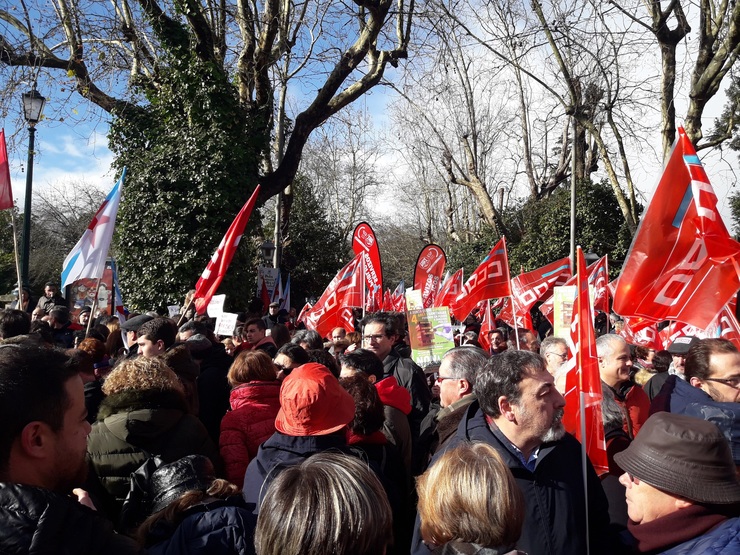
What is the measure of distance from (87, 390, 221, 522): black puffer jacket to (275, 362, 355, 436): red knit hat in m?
0.55

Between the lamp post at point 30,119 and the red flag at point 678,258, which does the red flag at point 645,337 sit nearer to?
the red flag at point 678,258

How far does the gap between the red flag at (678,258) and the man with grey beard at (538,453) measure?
5.50 feet

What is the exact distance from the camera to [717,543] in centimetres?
194

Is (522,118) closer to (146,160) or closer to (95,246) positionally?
(146,160)

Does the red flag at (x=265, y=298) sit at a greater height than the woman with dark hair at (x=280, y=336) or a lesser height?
greater

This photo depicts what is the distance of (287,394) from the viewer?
294cm

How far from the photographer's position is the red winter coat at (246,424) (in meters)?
3.52

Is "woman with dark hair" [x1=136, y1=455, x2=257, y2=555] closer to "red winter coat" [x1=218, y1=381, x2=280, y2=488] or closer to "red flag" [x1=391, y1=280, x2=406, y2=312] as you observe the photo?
"red winter coat" [x1=218, y1=381, x2=280, y2=488]

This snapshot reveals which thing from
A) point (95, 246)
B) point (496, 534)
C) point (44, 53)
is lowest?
point (496, 534)

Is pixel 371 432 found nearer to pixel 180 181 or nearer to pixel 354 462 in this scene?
pixel 354 462

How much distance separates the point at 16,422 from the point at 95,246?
603cm

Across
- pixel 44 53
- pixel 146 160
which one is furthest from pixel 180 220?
pixel 44 53

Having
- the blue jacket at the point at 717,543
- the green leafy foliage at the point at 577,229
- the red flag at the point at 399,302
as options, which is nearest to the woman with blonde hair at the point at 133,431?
the blue jacket at the point at 717,543

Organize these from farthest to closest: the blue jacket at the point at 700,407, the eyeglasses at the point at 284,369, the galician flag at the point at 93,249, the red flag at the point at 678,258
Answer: the galician flag at the point at 93,249, the eyeglasses at the point at 284,369, the red flag at the point at 678,258, the blue jacket at the point at 700,407
